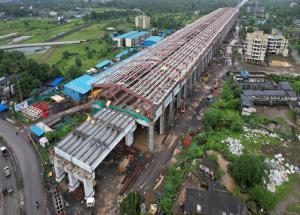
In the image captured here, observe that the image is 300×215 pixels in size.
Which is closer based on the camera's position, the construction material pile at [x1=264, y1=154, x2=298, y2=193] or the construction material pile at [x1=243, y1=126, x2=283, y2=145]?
the construction material pile at [x1=264, y1=154, x2=298, y2=193]

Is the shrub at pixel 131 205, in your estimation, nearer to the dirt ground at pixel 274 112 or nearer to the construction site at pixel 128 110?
the construction site at pixel 128 110

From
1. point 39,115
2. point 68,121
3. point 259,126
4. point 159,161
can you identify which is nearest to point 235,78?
point 259,126

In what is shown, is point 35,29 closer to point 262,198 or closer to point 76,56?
point 76,56

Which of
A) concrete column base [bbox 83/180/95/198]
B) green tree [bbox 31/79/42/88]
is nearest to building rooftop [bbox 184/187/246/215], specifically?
concrete column base [bbox 83/180/95/198]

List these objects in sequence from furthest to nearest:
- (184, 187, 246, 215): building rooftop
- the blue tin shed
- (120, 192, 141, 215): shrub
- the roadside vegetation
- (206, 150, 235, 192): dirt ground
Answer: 1. the blue tin shed
2. (206, 150, 235, 192): dirt ground
3. the roadside vegetation
4. (120, 192, 141, 215): shrub
5. (184, 187, 246, 215): building rooftop

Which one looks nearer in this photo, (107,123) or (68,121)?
(107,123)

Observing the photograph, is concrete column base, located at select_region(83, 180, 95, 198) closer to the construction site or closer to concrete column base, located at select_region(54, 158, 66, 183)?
the construction site

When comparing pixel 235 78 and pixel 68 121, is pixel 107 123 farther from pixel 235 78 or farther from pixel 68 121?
pixel 235 78
